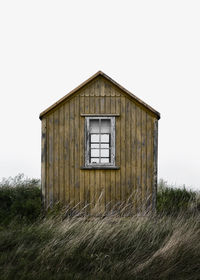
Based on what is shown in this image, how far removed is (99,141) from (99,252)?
3911 mm

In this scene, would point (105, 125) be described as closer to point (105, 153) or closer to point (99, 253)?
point (105, 153)

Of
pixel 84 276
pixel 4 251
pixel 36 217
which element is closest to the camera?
pixel 84 276

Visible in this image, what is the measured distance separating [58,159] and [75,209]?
1538mm

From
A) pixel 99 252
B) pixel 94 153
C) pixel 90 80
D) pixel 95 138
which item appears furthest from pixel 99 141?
pixel 99 252

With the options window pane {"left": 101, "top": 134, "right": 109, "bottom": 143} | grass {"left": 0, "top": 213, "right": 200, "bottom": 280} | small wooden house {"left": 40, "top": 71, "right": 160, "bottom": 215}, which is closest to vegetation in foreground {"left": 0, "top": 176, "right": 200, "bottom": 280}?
grass {"left": 0, "top": 213, "right": 200, "bottom": 280}

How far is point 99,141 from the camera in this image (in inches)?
411

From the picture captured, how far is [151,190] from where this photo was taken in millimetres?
10453

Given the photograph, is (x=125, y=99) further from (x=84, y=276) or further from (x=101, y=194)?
(x=84, y=276)

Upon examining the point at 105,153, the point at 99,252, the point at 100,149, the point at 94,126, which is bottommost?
the point at 99,252

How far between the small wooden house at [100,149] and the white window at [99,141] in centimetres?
3

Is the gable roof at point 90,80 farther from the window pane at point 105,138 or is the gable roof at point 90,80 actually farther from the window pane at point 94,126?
the window pane at point 105,138

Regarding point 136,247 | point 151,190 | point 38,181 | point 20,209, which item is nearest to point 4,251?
point 136,247

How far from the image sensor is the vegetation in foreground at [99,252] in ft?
20.9

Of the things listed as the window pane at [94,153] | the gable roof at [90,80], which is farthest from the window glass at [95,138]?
the gable roof at [90,80]
